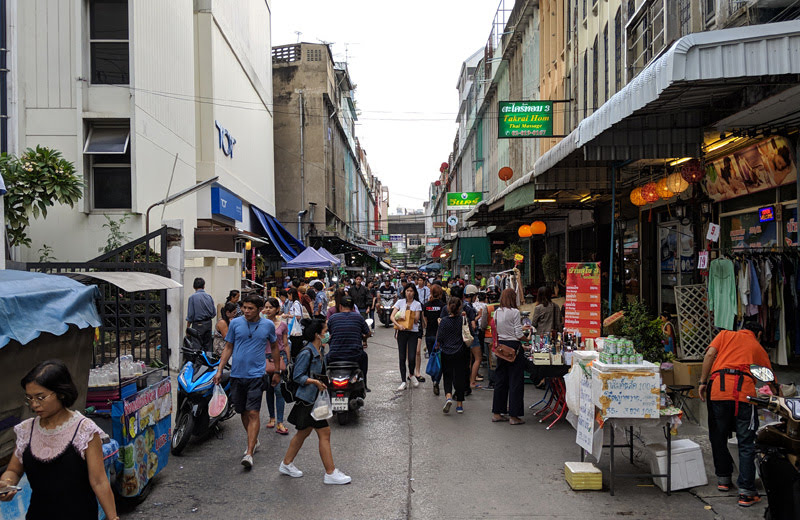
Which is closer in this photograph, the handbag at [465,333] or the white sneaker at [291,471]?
the white sneaker at [291,471]

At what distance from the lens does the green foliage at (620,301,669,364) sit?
873cm

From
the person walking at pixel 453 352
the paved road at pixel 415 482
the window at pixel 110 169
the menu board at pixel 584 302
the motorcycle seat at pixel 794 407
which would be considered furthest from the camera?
the window at pixel 110 169

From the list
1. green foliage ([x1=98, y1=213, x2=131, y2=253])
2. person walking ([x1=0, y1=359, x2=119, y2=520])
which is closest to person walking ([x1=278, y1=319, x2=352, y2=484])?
person walking ([x1=0, y1=359, x2=119, y2=520])

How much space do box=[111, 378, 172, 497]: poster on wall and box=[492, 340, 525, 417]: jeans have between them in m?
4.36

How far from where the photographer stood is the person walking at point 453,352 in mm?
9242

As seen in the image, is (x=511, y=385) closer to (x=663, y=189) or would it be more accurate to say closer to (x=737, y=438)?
(x=737, y=438)

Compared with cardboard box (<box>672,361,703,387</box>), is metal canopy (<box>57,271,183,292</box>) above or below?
above

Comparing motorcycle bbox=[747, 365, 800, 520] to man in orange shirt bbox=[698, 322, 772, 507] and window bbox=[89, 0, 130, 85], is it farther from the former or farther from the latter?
window bbox=[89, 0, 130, 85]

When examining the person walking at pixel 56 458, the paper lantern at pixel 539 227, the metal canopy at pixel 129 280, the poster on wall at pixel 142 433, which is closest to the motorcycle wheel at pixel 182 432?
the poster on wall at pixel 142 433

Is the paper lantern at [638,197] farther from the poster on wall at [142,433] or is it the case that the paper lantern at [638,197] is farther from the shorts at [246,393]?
the poster on wall at [142,433]

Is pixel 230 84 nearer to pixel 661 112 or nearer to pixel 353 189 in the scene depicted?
pixel 661 112

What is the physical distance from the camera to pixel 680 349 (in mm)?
8891

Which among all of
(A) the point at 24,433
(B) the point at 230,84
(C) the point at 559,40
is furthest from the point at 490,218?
(A) the point at 24,433

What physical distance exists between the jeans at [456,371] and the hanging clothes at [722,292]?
137 inches
